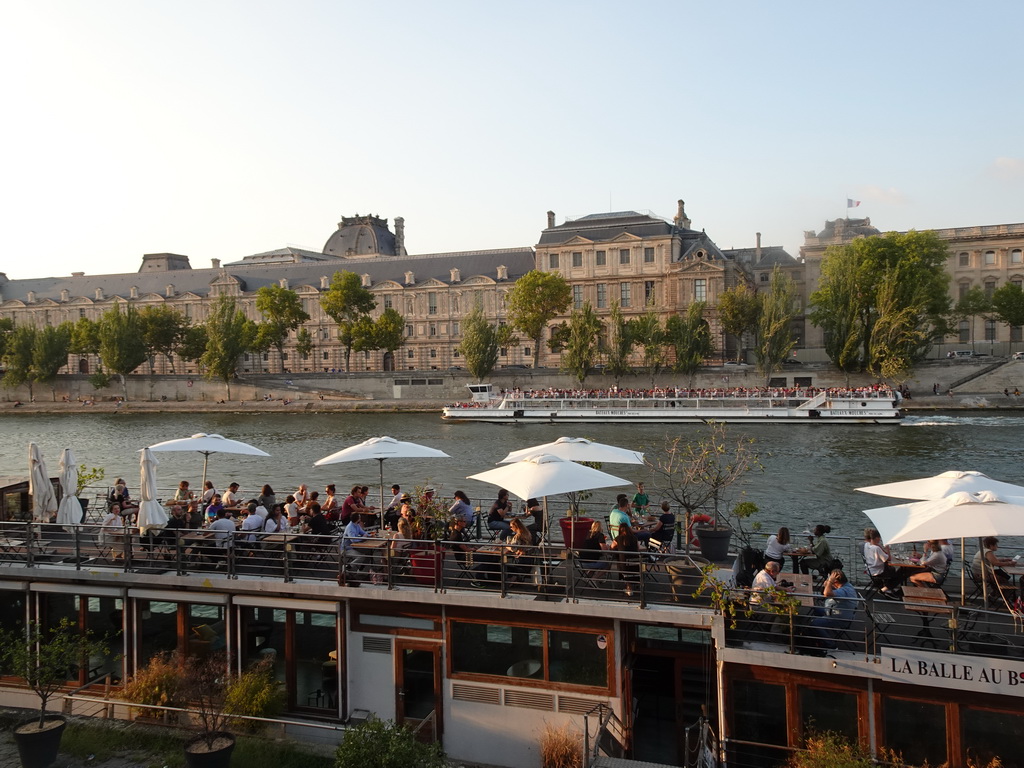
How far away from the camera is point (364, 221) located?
10919 centimetres

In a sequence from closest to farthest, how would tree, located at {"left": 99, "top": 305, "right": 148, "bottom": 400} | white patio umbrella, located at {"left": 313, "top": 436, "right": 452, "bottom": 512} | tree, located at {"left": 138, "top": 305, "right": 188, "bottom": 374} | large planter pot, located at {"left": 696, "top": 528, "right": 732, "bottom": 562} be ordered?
large planter pot, located at {"left": 696, "top": 528, "right": 732, "bottom": 562} → white patio umbrella, located at {"left": 313, "top": 436, "right": 452, "bottom": 512} → tree, located at {"left": 99, "top": 305, "right": 148, "bottom": 400} → tree, located at {"left": 138, "top": 305, "right": 188, "bottom": 374}

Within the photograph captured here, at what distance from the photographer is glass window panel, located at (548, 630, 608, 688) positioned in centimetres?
912

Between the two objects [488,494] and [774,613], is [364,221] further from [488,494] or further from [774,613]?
[774,613]

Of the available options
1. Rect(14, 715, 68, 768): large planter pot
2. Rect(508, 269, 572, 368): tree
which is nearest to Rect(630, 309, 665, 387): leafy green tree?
Rect(508, 269, 572, 368): tree

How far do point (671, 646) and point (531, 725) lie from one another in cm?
191

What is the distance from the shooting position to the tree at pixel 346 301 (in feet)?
240

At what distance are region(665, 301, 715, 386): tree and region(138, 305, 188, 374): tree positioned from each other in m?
45.9

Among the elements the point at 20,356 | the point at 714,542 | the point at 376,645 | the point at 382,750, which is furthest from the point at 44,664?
the point at 20,356

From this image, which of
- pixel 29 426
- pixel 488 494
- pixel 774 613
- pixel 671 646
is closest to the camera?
pixel 774 613

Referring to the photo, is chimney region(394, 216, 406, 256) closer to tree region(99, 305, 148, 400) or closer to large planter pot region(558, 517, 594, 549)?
tree region(99, 305, 148, 400)

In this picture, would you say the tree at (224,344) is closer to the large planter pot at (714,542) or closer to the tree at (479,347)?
the tree at (479,347)

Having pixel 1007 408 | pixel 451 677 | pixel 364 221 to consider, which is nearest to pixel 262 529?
pixel 451 677

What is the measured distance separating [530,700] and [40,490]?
794 centimetres

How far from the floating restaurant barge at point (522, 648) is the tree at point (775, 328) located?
165 ft
